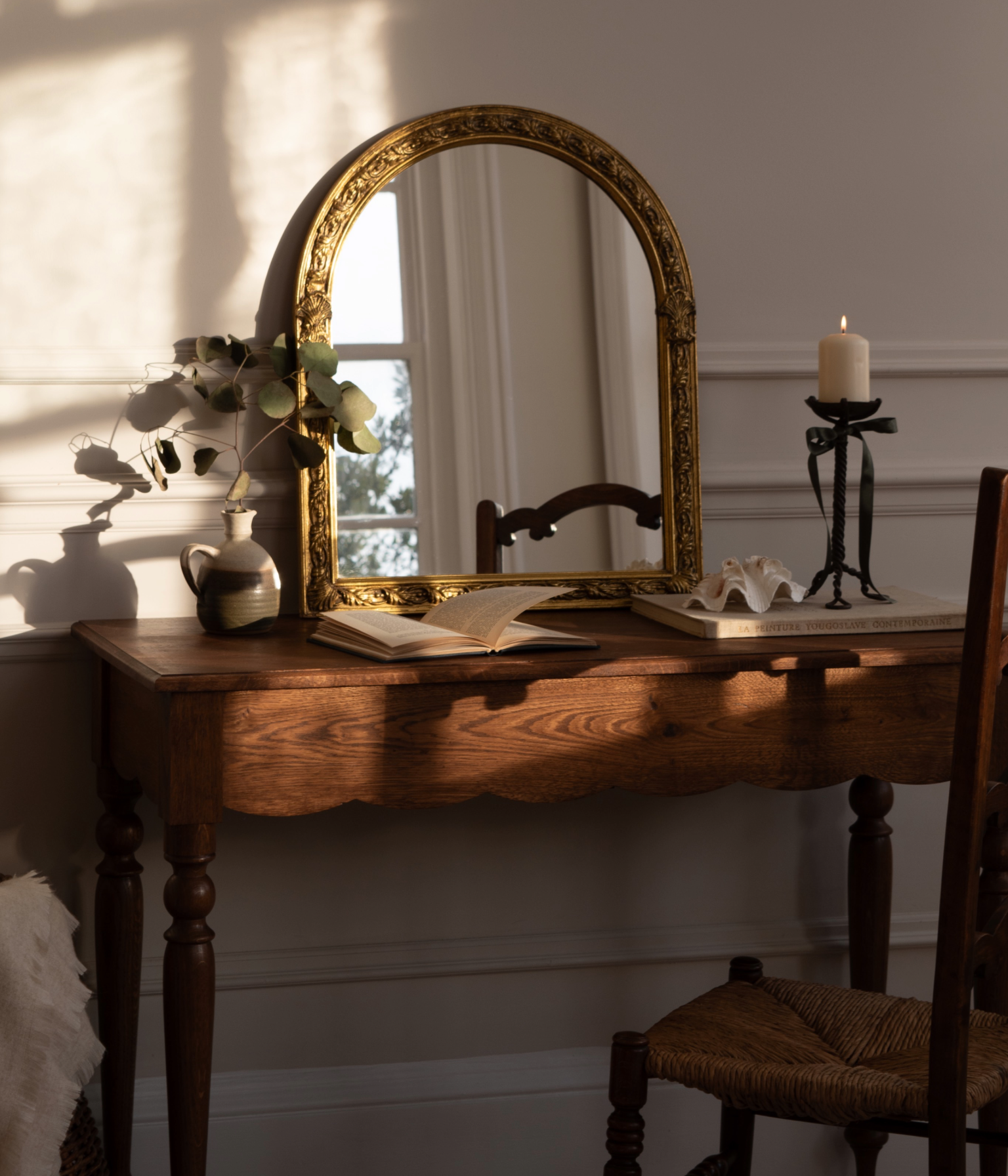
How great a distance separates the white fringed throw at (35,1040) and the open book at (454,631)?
0.52 m

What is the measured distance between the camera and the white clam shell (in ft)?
5.79

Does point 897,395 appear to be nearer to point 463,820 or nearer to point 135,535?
point 463,820

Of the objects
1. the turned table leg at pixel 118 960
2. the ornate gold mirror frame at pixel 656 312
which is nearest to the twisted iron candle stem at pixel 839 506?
the ornate gold mirror frame at pixel 656 312

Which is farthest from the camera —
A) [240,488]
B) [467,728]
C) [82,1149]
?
[240,488]

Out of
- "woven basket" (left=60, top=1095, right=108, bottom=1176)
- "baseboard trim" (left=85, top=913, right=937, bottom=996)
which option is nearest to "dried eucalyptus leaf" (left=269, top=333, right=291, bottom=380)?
"baseboard trim" (left=85, top=913, right=937, bottom=996)

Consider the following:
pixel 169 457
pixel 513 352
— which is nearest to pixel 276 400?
pixel 169 457

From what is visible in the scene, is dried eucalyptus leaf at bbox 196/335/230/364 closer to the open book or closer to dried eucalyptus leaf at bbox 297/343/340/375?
dried eucalyptus leaf at bbox 297/343/340/375

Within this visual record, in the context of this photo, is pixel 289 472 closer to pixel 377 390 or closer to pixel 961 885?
pixel 377 390

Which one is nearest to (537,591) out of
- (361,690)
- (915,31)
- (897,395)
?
(361,690)

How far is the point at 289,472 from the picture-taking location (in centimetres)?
204

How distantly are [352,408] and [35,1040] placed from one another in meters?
1.04

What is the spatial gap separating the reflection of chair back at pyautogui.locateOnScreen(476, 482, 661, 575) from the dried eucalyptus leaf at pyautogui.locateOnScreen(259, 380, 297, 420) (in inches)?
14.1

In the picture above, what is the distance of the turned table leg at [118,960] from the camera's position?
180cm

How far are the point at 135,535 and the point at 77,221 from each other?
52cm
